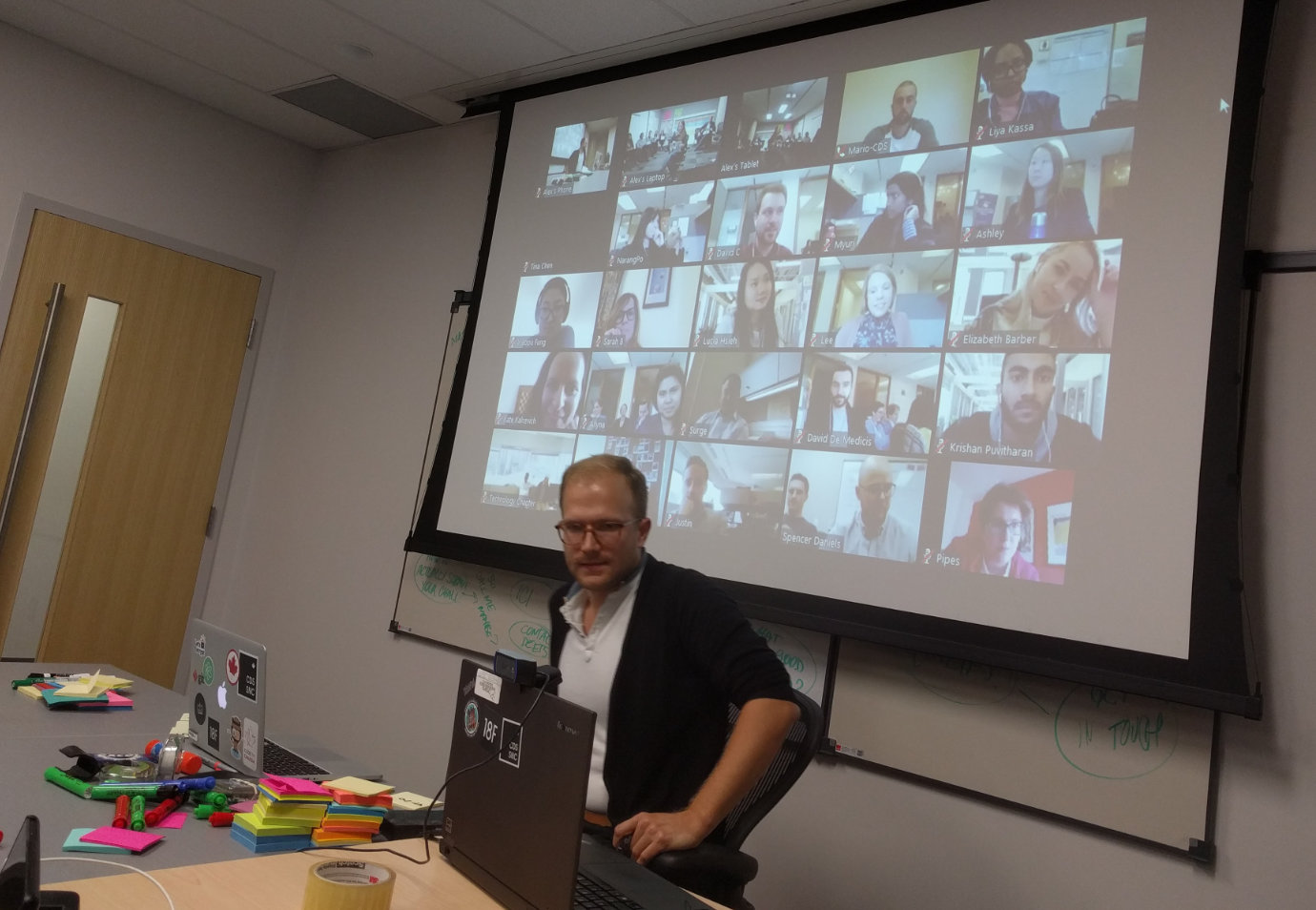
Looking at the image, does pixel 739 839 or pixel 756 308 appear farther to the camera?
pixel 756 308

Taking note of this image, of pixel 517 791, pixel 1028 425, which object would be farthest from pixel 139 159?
pixel 517 791

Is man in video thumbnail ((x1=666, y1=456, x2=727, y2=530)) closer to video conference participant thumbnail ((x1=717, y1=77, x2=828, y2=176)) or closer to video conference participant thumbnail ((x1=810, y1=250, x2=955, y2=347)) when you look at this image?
video conference participant thumbnail ((x1=810, y1=250, x2=955, y2=347))

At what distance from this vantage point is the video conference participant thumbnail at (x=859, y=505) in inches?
97.8

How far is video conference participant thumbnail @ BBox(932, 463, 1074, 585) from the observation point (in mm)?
2256

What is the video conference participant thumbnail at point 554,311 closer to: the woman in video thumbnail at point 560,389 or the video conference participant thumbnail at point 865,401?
the woman in video thumbnail at point 560,389

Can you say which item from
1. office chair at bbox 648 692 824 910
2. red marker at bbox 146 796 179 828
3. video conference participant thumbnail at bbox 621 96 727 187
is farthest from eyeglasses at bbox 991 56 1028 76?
red marker at bbox 146 796 179 828

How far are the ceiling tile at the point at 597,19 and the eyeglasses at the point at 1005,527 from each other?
183cm

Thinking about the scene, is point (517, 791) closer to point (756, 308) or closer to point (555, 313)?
point (756, 308)

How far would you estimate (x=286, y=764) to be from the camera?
6.49 feet

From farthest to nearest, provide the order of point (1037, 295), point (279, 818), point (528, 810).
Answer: point (1037, 295)
point (279, 818)
point (528, 810)

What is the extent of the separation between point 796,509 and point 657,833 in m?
1.23

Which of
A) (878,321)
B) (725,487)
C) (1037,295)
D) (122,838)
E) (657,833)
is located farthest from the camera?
(725,487)

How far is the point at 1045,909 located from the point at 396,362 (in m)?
3.12

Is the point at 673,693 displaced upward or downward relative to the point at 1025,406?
downward
